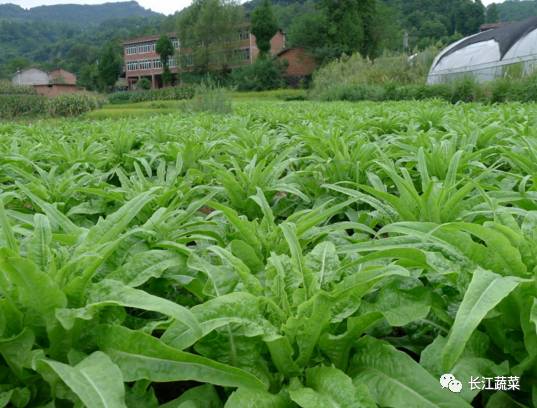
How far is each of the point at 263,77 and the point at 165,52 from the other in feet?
81.4

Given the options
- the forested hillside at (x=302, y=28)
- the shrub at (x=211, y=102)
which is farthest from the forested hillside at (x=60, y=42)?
the shrub at (x=211, y=102)

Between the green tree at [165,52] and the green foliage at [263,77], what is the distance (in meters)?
21.8

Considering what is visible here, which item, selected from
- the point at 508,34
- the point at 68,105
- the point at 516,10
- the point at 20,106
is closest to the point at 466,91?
the point at 508,34

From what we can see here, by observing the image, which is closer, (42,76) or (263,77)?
(263,77)

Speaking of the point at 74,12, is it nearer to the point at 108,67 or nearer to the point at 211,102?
the point at 108,67

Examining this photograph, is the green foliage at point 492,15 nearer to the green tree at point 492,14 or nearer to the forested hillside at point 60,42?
the green tree at point 492,14

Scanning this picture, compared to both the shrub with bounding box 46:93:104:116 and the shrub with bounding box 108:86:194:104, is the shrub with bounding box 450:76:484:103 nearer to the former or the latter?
the shrub with bounding box 46:93:104:116

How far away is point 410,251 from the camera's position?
46.8 inches

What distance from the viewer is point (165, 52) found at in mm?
72000

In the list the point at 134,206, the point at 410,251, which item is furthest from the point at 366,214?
the point at 134,206

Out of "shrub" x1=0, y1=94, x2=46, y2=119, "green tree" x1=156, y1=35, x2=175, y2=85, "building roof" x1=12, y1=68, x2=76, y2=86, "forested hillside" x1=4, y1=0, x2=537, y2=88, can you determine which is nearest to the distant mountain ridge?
"forested hillside" x1=4, y1=0, x2=537, y2=88

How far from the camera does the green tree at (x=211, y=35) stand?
209 ft

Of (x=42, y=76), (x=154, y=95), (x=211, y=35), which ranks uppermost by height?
(x=211, y=35)

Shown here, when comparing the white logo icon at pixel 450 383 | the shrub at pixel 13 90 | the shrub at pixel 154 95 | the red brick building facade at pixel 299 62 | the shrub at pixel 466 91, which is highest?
the red brick building facade at pixel 299 62
